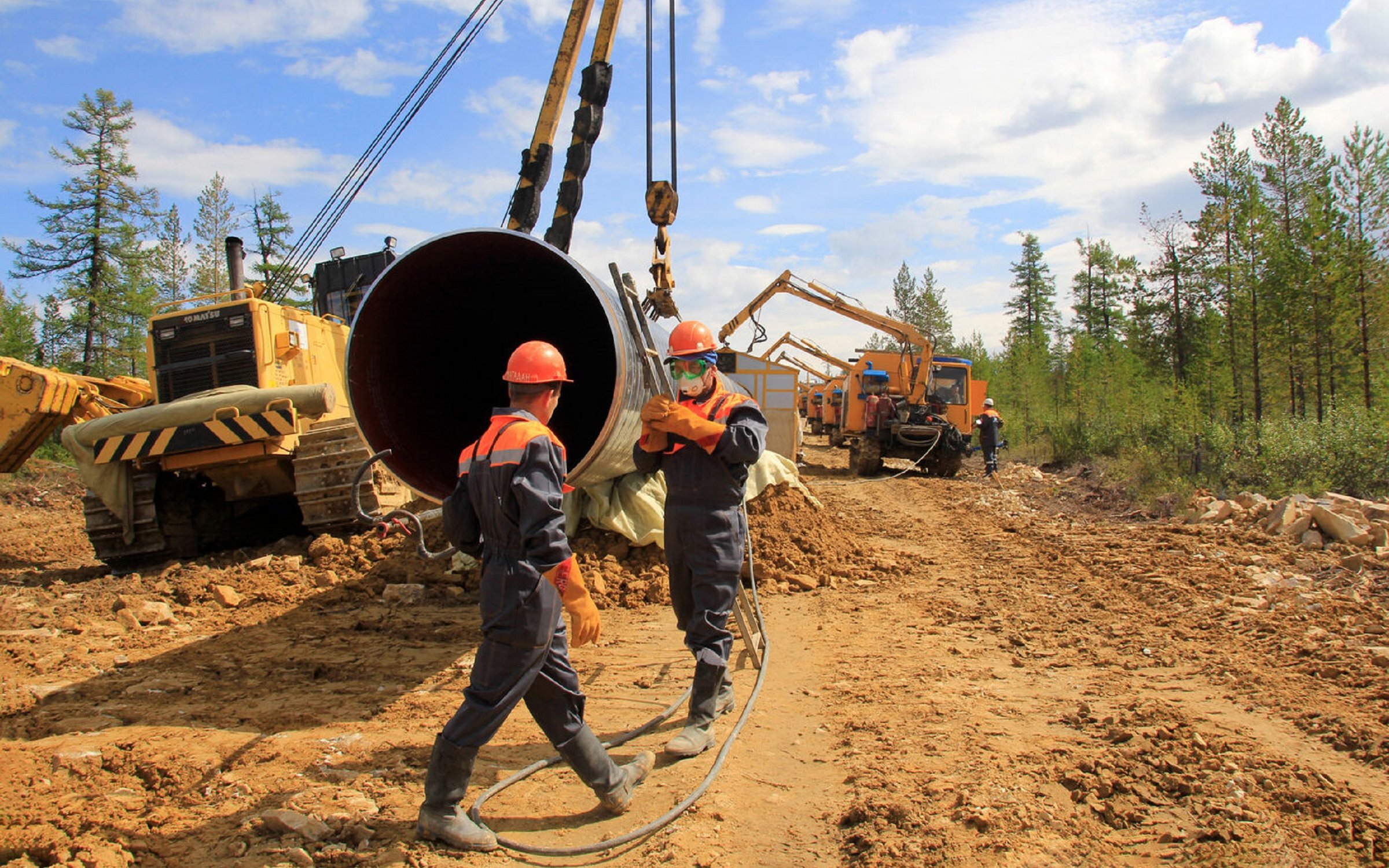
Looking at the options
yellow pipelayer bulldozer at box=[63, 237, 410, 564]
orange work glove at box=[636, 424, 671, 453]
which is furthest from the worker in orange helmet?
yellow pipelayer bulldozer at box=[63, 237, 410, 564]

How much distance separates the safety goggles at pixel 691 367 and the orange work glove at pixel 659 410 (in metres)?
0.31

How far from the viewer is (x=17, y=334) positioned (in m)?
20.7

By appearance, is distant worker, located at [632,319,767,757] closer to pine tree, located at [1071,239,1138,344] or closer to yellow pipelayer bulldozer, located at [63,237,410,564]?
yellow pipelayer bulldozer, located at [63,237,410,564]

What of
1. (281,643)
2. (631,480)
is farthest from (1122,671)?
(281,643)

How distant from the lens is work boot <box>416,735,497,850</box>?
273cm

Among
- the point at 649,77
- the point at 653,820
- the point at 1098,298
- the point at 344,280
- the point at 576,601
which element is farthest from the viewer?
the point at 1098,298

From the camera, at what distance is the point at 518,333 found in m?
5.93

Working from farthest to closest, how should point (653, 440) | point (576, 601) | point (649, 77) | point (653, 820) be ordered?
1. point (649, 77)
2. point (653, 440)
3. point (653, 820)
4. point (576, 601)

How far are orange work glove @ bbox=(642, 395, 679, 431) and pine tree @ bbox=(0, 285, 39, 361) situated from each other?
22250 mm

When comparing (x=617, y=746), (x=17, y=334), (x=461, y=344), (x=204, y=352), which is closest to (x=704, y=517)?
(x=617, y=746)

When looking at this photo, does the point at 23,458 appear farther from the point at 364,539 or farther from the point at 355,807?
the point at 355,807

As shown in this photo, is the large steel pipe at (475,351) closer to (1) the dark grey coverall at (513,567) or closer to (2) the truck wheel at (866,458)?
(1) the dark grey coverall at (513,567)

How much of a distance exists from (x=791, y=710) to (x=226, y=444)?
5.41 m

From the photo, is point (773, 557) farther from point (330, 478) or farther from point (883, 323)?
point (883, 323)
